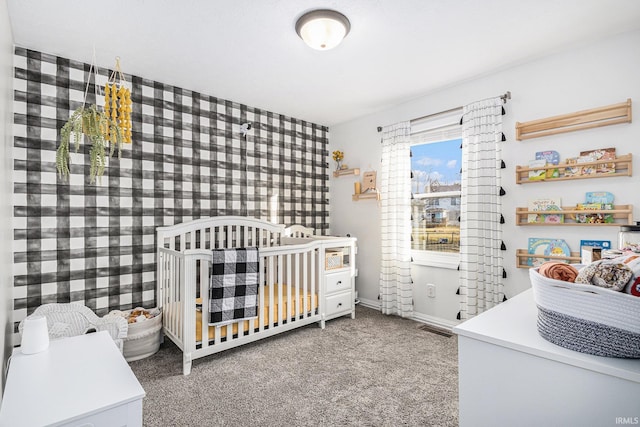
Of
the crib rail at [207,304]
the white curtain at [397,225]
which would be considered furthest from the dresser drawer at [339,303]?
the white curtain at [397,225]

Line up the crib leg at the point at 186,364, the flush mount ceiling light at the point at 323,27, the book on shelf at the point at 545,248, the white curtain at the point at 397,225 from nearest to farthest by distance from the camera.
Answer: the flush mount ceiling light at the point at 323,27 → the crib leg at the point at 186,364 → the book on shelf at the point at 545,248 → the white curtain at the point at 397,225

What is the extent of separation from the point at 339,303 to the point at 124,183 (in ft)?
7.54

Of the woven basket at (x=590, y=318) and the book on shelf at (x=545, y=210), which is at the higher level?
the book on shelf at (x=545, y=210)

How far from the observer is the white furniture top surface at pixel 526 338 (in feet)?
2.35

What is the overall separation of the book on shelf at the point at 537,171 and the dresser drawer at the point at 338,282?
1864mm

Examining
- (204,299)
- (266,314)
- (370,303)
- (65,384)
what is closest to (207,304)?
(204,299)

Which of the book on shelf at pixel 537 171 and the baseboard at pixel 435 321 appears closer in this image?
the book on shelf at pixel 537 171

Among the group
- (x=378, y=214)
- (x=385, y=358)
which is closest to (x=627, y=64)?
(x=378, y=214)

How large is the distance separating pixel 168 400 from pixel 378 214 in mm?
2673

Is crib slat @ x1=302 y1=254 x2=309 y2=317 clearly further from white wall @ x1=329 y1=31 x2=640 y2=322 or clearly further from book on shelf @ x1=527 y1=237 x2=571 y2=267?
book on shelf @ x1=527 y1=237 x2=571 y2=267

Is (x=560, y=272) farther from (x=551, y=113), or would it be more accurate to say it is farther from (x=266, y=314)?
(x=266, y=314)

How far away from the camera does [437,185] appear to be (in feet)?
10.6

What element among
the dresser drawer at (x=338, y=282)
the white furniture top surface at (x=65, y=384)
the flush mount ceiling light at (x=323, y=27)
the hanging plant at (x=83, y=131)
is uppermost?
the flush mount ceiling light at (x=323, y=27)

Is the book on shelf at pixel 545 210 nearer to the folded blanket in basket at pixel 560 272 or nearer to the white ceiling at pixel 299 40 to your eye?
the white ceiling at pixel 299 40
